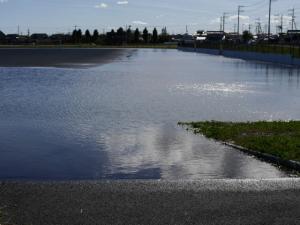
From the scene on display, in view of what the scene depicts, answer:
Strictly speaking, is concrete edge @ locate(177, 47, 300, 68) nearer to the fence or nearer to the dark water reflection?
the fence

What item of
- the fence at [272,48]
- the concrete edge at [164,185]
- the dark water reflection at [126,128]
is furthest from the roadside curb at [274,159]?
the fence at [272,48]

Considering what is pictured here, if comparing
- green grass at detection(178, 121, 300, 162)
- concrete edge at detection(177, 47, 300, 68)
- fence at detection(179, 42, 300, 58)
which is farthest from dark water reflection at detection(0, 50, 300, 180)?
fence at detection(179, 42, 300, 58)

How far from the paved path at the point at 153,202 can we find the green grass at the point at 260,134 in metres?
2.53

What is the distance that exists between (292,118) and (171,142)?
19.9ft

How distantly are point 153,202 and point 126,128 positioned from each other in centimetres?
786

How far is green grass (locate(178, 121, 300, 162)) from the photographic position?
39.2ft

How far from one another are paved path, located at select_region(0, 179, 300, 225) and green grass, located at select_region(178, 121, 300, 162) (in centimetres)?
253

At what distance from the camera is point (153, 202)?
8047mm

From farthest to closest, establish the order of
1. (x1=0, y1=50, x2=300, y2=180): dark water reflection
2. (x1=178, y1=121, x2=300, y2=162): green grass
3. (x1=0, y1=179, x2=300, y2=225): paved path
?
(x1=178, y1=121, x2=300, y2=162): green grass
(x1=0, y1=50, x2=300, y2=180): dark water reflection
(x1=0, y1=179, x2=300, y2=225): paved path

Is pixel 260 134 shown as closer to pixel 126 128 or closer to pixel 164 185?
pixel 126 128

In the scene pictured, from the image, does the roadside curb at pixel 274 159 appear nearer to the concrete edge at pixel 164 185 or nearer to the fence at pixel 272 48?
the concrete edge at pixel 164 185

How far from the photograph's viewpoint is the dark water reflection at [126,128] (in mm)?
10805

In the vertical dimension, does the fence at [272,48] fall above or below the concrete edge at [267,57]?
above

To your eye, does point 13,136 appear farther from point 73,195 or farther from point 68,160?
point 73,195
